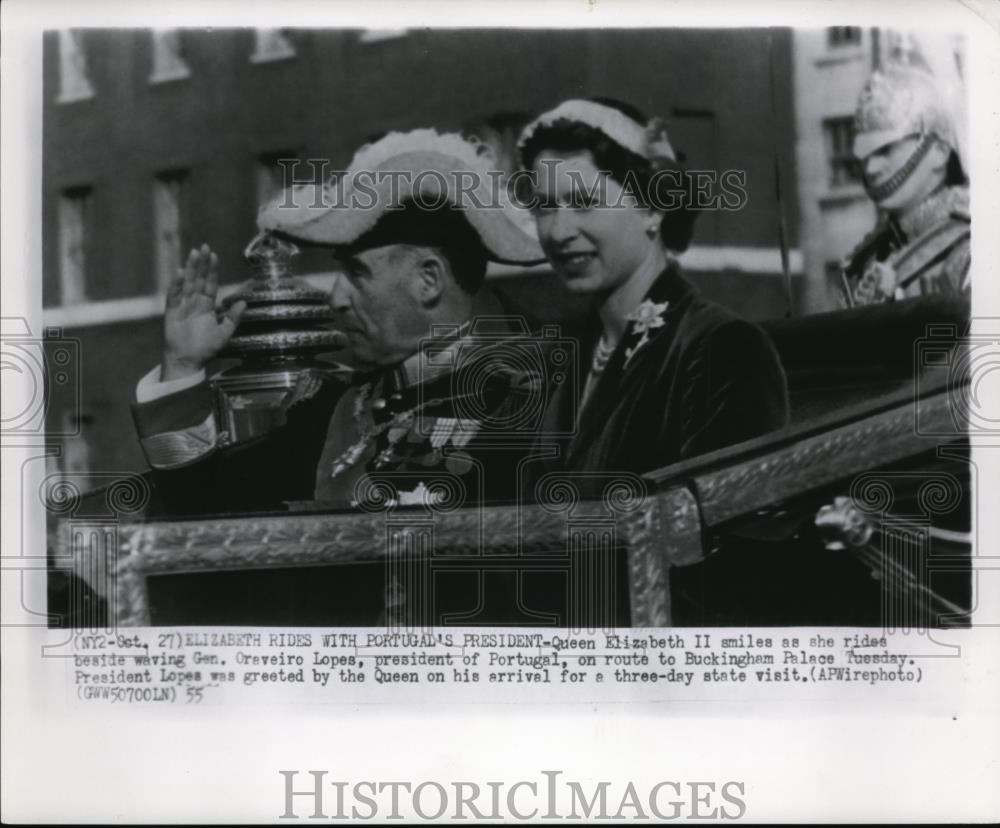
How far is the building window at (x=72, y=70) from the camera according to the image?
7.35 meters

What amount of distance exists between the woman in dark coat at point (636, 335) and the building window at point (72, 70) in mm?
1918

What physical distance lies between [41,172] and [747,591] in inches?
138

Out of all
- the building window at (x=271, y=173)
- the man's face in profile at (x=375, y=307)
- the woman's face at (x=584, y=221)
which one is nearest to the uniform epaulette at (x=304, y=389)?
the man's face in profile at (x=375, y=307)

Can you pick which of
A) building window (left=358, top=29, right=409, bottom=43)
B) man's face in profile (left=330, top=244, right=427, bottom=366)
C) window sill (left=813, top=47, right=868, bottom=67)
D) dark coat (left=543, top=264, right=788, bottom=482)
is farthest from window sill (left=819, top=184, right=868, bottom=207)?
building window (left=358, top=29, right=409, bottom=43)

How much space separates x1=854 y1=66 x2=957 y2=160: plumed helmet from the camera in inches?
289

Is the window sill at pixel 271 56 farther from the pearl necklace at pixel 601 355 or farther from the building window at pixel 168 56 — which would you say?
the pearl necklace at pixel 601 355

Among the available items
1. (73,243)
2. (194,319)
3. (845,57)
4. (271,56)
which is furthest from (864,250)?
(73,243)

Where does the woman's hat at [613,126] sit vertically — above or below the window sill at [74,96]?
below

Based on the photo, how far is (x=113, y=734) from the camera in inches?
286

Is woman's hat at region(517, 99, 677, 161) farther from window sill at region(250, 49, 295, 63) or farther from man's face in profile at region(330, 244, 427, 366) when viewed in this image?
window sill at region(250, 49, 295, 63)

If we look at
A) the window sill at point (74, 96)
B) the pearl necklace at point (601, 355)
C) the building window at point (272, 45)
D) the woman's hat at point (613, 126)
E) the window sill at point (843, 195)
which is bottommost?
the pearl necklace at point (601, 355)

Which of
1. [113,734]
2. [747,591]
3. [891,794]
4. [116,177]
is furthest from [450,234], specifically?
[891,794]

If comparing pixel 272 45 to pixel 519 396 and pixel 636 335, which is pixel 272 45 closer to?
pixel 519 396

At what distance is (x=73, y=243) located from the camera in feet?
24.3
